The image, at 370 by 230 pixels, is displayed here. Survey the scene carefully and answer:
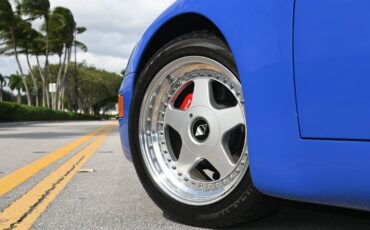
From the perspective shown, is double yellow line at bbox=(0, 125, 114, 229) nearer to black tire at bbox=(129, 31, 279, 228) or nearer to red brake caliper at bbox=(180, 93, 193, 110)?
black tire at bbox=(129, 31, 279, 228)

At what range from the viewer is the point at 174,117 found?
8.71 ft

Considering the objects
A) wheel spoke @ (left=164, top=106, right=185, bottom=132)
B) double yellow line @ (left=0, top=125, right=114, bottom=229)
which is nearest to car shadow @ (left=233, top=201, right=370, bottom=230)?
wheel spoke @ (left=164, top=106, right=185, bottom=132)

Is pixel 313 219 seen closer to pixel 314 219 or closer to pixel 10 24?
pixel 314 219

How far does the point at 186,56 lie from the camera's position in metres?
2.52

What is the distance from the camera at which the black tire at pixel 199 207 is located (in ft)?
7.31

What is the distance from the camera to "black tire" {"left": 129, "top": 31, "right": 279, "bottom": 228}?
2.23 metres

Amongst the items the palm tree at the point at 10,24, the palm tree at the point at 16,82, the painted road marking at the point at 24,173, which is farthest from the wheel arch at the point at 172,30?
the palm tree at the point at 16,82

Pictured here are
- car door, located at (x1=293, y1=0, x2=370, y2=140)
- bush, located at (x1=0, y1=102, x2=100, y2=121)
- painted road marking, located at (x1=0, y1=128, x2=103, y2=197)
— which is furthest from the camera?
bush, located at (x1=0, y1=102, x2=100, y2=121)

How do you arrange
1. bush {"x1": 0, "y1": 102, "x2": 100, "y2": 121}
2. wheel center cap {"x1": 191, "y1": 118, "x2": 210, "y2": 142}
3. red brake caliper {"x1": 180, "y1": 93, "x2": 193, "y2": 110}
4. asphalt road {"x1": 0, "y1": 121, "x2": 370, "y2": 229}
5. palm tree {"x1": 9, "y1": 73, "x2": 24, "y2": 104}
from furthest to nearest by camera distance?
palm tree {"x1": 9, "y1": 73, "x2": 24, "y2": 104} < bush {"x1": 0, "y1": 102, "x2": 100, "y2": 121} < red brake caliper {"x1": 180, "y1": 93, "x2": 193, "y2": 110} < asphalt road {"x1": 0, "y1": 121, "x2": 370, "y2": 229} < wheel center cap {"x1": 191, "y1": 118, "x2": 210, "y2": 142}

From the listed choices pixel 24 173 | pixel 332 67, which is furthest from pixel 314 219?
pixel 24 173

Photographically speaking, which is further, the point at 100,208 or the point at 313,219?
the point at 100,208

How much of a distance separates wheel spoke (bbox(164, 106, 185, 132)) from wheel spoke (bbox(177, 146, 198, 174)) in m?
0.12

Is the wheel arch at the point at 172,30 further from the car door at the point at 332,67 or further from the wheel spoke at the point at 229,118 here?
the car door at the point at 332,67

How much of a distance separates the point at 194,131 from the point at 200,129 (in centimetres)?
4
